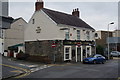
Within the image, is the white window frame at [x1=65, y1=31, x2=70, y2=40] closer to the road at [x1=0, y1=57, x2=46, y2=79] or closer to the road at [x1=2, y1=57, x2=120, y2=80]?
the road at [x1=0, y1=57, x2=46, y2=79]

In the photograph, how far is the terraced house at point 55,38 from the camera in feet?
73.2

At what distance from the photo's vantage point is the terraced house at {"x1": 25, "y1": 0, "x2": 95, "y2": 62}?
22297 mm

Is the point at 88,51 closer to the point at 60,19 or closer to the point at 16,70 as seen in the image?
the point at 60,19

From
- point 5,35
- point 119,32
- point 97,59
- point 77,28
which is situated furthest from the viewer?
point 119,32

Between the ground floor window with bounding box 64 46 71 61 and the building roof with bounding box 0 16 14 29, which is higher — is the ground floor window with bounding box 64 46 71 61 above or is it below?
below

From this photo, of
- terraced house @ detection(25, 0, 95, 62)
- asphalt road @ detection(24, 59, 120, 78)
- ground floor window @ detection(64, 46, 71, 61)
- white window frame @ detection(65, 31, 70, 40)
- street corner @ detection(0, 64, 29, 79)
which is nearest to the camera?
street corner @ detection(0, 64, 29, 79)

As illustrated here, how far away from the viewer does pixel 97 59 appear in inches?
856

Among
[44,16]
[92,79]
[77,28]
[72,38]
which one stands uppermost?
[44,16]

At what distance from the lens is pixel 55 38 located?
22375 mm

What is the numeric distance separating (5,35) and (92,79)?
92.0 ft

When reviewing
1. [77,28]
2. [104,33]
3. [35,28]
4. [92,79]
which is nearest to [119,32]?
[104,33]

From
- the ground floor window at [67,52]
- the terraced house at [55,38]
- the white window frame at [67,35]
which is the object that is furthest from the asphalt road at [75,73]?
the white window frame at [67,35]

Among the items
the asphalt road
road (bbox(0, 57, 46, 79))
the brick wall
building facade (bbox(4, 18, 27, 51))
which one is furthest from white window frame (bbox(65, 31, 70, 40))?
building facade (bbox(4, 18, 27, 51))

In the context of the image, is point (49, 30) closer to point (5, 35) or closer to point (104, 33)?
point (5, 35)
